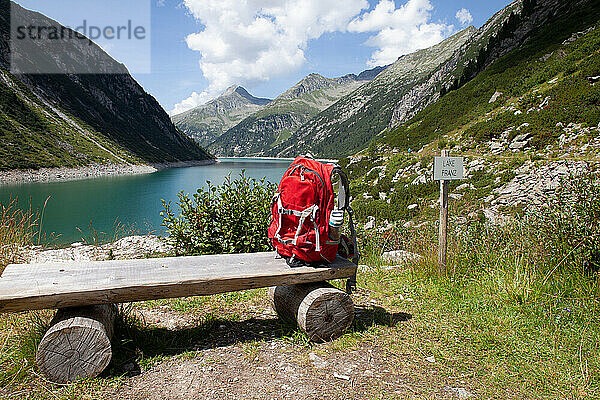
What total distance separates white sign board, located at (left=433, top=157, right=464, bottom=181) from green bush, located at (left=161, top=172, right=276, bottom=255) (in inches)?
99.8

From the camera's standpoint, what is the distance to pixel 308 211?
3.43 meters

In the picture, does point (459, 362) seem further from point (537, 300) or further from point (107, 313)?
point (107, 313)

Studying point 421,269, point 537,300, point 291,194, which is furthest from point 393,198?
point 291,194

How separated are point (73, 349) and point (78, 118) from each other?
105216 mm

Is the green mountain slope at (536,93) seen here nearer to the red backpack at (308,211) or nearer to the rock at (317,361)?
the red backpack at (308,211)

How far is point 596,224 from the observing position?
424 cm

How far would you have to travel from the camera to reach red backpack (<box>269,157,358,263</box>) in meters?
3.48

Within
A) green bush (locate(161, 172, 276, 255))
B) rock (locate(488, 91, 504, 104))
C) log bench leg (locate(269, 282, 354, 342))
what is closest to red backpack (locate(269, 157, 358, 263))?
log bench leg (locate(269, 282, 354, 342))

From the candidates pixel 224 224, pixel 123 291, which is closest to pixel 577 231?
pixel 224 224

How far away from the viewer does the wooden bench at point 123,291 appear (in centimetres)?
275

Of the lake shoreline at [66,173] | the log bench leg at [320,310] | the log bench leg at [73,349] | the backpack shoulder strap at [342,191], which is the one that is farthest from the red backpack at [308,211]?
the lake shoreline at [66,173]

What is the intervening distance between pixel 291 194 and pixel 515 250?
11.4 feet

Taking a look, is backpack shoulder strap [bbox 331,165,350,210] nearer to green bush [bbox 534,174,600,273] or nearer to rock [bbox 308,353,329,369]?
rock [bbox 308,353,329,369]

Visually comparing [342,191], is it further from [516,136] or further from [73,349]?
[516,136]
